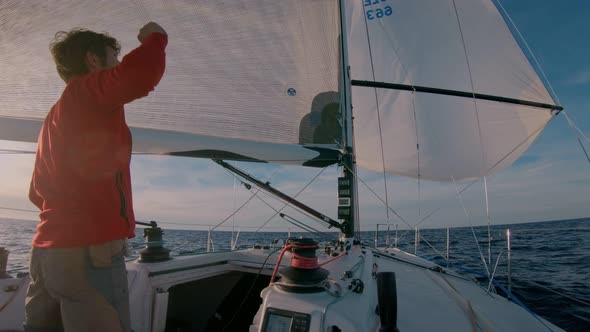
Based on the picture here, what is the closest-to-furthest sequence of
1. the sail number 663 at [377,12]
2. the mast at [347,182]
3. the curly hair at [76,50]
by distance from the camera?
the curly hair at [76,50], the mast at [347,182], the sail number 663 at [377,12]

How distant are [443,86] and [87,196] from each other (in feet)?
26.3

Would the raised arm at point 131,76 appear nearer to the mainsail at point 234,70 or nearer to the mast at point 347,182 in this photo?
the mainsail at point 234,70

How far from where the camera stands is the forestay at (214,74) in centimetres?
236

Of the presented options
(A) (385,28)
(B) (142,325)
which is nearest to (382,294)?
(B) (142,325)

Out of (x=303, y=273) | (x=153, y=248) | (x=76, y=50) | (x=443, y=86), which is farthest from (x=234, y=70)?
(x=443, y=86)

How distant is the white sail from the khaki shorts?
6.22 m

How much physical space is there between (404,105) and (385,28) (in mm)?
1901

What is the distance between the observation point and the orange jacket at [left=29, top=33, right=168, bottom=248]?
1.06 metres

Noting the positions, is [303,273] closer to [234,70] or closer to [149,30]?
[149,30]

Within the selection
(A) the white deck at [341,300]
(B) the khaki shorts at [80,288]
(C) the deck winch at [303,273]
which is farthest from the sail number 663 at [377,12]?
(B) the khaki shorts at [80,288]

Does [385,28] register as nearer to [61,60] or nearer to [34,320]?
[61,60]

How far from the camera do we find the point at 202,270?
9.58ft

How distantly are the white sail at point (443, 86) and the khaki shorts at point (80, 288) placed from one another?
245 inches

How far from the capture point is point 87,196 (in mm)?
1138
